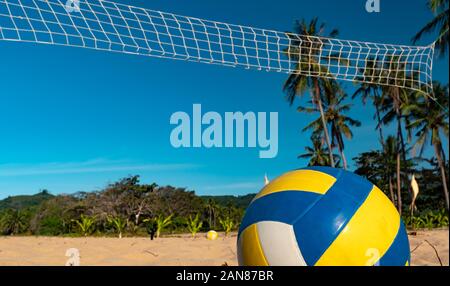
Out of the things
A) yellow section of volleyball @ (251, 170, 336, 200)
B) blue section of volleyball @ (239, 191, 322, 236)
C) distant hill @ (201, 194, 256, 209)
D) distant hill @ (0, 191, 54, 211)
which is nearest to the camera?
blue section of volleyball @ (239, 191, 322, 236)

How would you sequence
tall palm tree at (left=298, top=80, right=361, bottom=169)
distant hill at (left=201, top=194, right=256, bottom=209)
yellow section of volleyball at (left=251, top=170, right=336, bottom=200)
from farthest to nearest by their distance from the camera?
distant hill at (left=201, top=194, right=256, bottom=209) < tall palm tree at (left=298, top=80, right=361, bottom=169) < yellow section of volleyball at (left=251, top=170, right=336, bottom=200)

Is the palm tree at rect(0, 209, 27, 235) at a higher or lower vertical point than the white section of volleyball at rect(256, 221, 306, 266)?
lower

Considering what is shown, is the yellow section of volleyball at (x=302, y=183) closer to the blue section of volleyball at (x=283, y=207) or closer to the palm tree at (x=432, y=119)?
the blue section of volleyball at (x=283, y=207)

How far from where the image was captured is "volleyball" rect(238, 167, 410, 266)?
2943 millimetres

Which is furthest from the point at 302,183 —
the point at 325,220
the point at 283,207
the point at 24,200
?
the point at 24,200

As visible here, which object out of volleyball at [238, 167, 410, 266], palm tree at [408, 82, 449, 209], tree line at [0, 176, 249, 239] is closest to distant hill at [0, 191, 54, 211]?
tree line at [0, 176, 249, 239]

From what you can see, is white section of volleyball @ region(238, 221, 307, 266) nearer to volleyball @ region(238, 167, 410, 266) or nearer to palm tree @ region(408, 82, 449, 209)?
volleyball @ region(238, 167, 410, 266)

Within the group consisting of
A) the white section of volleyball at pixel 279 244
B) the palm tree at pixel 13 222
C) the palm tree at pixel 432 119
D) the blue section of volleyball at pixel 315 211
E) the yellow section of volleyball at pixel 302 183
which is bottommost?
the palm tree at pixel 13 222

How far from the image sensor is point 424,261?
229 inches

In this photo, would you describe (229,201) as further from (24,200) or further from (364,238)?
(364,238)

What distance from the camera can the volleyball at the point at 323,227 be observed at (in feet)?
9.66

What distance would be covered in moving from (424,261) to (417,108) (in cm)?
2123

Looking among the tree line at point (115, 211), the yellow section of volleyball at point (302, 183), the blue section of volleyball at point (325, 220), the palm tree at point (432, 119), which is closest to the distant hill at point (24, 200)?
the tree line at point (115, 211)
